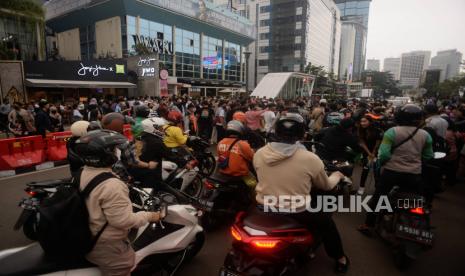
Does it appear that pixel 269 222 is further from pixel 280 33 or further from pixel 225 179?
pixel 280 33

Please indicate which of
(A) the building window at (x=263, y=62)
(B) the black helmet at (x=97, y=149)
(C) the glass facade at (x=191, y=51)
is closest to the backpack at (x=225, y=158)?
(B) the black helmet at (x=97, y=149)

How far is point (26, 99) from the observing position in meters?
19.7

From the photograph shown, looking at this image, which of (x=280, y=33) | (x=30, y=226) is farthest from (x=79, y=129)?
(x=280, y=33)

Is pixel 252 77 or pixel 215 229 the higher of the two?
pixel 252 77

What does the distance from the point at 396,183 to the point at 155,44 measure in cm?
3451

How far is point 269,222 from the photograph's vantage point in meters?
2.44

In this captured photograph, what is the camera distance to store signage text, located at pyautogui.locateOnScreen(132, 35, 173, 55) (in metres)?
31.6

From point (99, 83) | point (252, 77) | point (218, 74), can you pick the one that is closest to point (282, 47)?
point (252, 77)

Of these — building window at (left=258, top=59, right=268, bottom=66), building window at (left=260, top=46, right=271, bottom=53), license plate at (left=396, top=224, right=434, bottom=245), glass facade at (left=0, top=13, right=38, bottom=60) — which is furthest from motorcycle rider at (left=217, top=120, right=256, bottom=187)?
building window at (left=260, top=46, right=271, bottom=53)

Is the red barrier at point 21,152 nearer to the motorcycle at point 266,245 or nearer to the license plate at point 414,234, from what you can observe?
the motorcycle at point 266,245

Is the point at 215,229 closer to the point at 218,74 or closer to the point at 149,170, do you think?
the point at 149,170

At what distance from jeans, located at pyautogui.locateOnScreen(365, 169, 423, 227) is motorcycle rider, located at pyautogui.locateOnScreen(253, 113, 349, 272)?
4.34ft

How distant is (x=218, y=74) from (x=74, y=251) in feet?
145

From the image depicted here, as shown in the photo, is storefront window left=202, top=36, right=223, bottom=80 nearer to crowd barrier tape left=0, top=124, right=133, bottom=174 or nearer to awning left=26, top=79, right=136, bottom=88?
awning left=26, top=79, right=136, bottom=88
